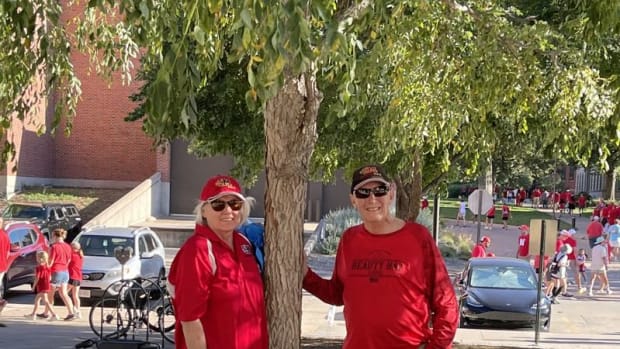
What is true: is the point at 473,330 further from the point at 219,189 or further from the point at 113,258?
the point at 219,189

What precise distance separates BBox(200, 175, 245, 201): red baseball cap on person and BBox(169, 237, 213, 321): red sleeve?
0.29 metres

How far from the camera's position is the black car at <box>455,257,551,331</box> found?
1429 cm

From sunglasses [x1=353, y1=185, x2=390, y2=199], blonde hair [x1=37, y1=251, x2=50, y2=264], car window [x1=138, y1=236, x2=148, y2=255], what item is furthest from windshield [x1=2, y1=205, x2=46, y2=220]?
sunglasses [x1=353, y1=185, x2=390, y2=199]

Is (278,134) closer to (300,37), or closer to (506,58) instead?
(300,37)

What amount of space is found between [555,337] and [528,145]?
3029 mm

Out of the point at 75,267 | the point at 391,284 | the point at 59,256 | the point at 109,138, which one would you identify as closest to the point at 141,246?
the point at 75,267

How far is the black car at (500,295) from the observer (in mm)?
14289

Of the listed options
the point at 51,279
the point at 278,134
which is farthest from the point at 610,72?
the point at 51,279

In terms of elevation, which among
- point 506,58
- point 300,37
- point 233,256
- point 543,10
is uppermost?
point 543,10

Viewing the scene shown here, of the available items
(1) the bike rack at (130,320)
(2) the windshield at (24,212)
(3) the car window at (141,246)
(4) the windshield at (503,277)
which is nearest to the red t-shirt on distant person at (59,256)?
(1) the bike rack at (130,320)

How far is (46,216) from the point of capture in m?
23.4

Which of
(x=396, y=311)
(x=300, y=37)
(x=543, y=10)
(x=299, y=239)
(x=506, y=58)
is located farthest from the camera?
(x=543, y=10)

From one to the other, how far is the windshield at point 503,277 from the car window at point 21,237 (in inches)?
355

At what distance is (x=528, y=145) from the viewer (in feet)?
41.4
